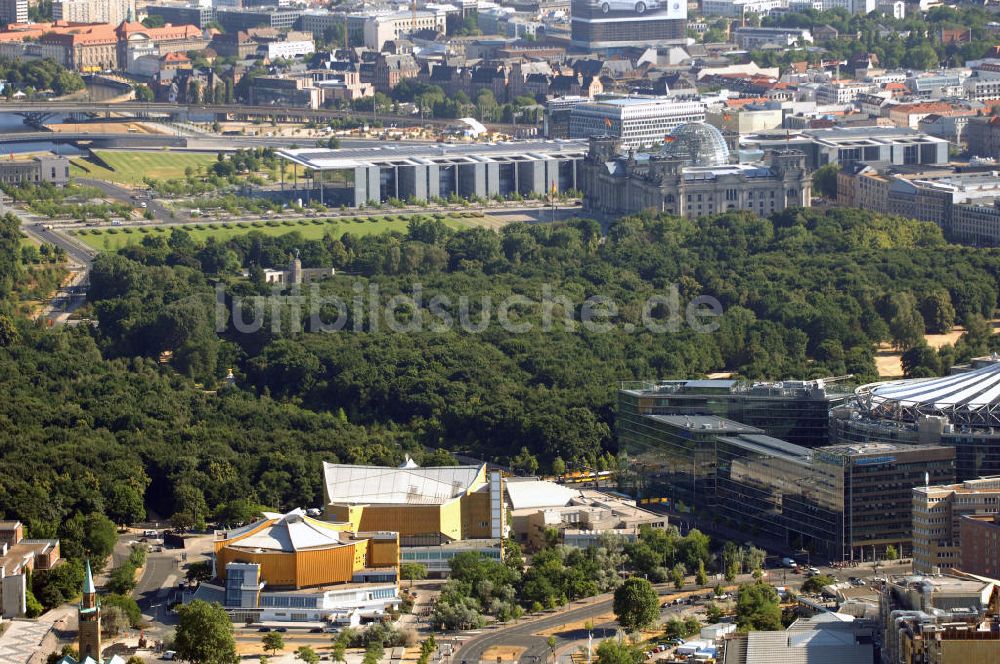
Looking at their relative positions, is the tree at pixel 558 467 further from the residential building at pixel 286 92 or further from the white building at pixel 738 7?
the white building at pixel 738 7

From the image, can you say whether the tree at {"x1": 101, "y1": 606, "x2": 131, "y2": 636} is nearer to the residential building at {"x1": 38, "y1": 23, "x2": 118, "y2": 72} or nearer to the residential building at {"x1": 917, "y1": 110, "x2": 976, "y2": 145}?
the residential building at {"x1": 917, "y1": 110, "x2": 976, "y2": 145}

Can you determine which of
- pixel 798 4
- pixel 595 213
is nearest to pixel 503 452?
pixel 595 213

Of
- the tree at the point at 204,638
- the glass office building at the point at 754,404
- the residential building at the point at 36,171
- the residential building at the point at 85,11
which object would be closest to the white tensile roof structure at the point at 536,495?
the glass office building at the point at 754,404

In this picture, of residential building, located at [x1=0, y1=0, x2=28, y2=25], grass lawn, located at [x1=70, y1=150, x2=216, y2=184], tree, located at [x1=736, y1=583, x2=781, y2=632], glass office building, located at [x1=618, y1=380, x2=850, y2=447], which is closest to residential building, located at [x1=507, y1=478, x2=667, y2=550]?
glass office building, located at [x1=618, y1=380, x2=850, y2=447]

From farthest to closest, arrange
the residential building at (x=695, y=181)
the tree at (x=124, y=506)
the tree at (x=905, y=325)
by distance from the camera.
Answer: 1. the residential building at (x=695, y=181)
2. the tree at (x=905, y=325)
3. the tree at (x=124, y=506)

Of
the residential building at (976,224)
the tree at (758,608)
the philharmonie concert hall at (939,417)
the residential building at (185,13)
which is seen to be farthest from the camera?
the residential building at (185,13)

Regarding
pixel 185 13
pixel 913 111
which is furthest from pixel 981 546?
pixel 185 13
